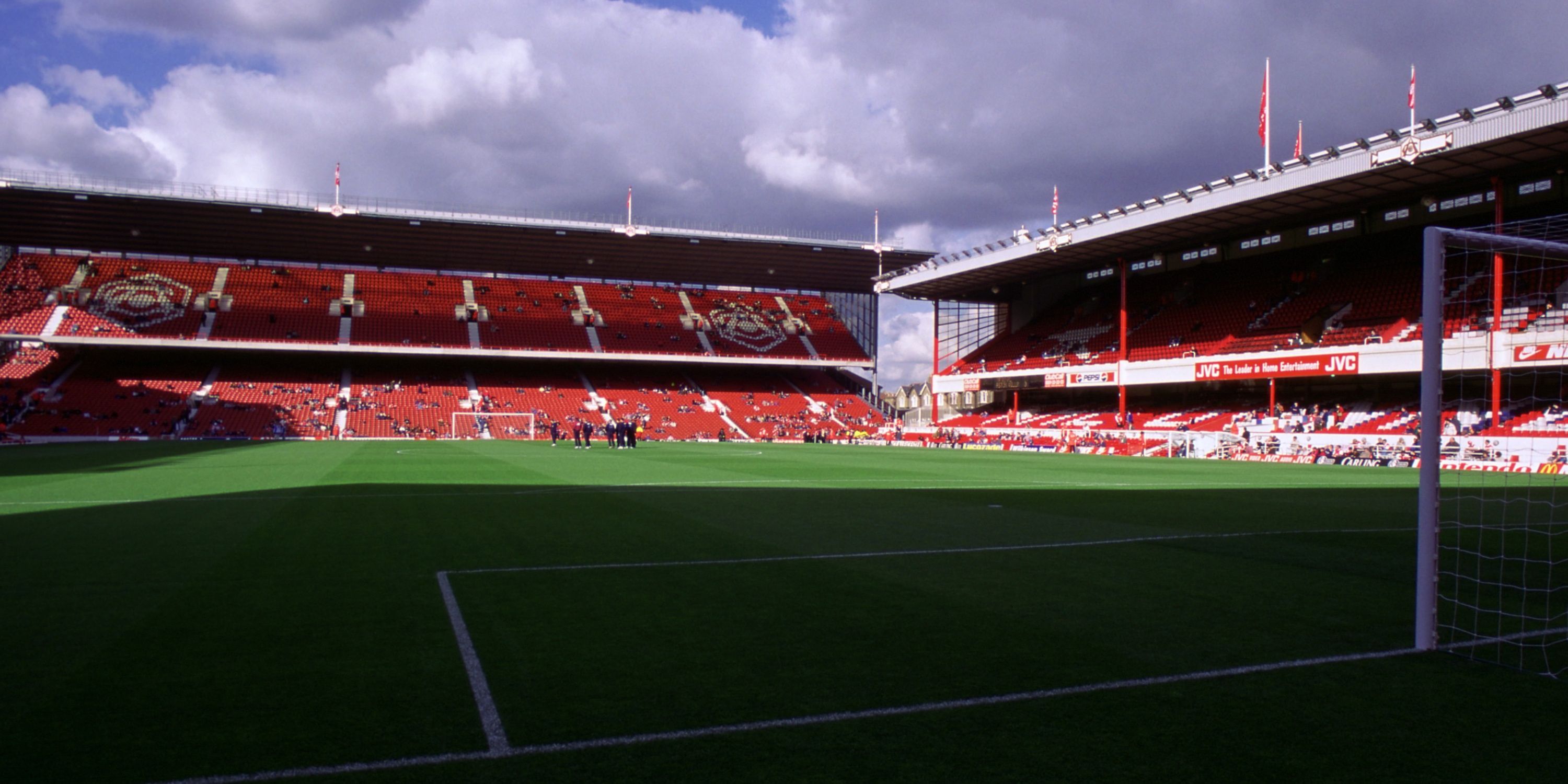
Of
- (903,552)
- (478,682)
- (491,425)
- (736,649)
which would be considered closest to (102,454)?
(491,425)

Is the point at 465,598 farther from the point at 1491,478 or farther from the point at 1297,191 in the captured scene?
the point at 1297,191

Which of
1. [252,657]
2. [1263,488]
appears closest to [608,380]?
[1263,488]

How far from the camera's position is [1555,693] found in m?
5.02

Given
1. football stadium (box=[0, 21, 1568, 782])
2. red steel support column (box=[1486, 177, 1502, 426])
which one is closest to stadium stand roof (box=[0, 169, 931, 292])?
football stadium (box=[0, 21, 1568, 782])

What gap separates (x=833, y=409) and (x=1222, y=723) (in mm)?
67035

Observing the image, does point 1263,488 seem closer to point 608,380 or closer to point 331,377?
point 608,380

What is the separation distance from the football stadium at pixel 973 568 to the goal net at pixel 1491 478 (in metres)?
0.05

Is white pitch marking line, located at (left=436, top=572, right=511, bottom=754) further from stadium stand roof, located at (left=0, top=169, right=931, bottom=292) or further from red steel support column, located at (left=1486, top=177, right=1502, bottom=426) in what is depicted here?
stadium stand roof, located at (left=0, top=169, right=931, bottom=292)

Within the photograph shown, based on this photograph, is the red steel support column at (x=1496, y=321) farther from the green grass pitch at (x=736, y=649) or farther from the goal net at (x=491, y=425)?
the goal net at (x=491, y=425)

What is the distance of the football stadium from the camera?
4219 mm

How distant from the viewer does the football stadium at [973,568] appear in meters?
4.22

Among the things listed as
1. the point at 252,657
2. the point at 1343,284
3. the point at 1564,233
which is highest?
the point at 1343,284

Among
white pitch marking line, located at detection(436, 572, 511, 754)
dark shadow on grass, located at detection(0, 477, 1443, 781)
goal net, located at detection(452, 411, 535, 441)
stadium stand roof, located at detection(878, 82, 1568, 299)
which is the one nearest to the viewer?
white pitch marking line, located at detection(436, 572, 511, 754)

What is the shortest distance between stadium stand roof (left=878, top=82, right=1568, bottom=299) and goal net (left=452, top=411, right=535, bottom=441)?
2621 centimetres
